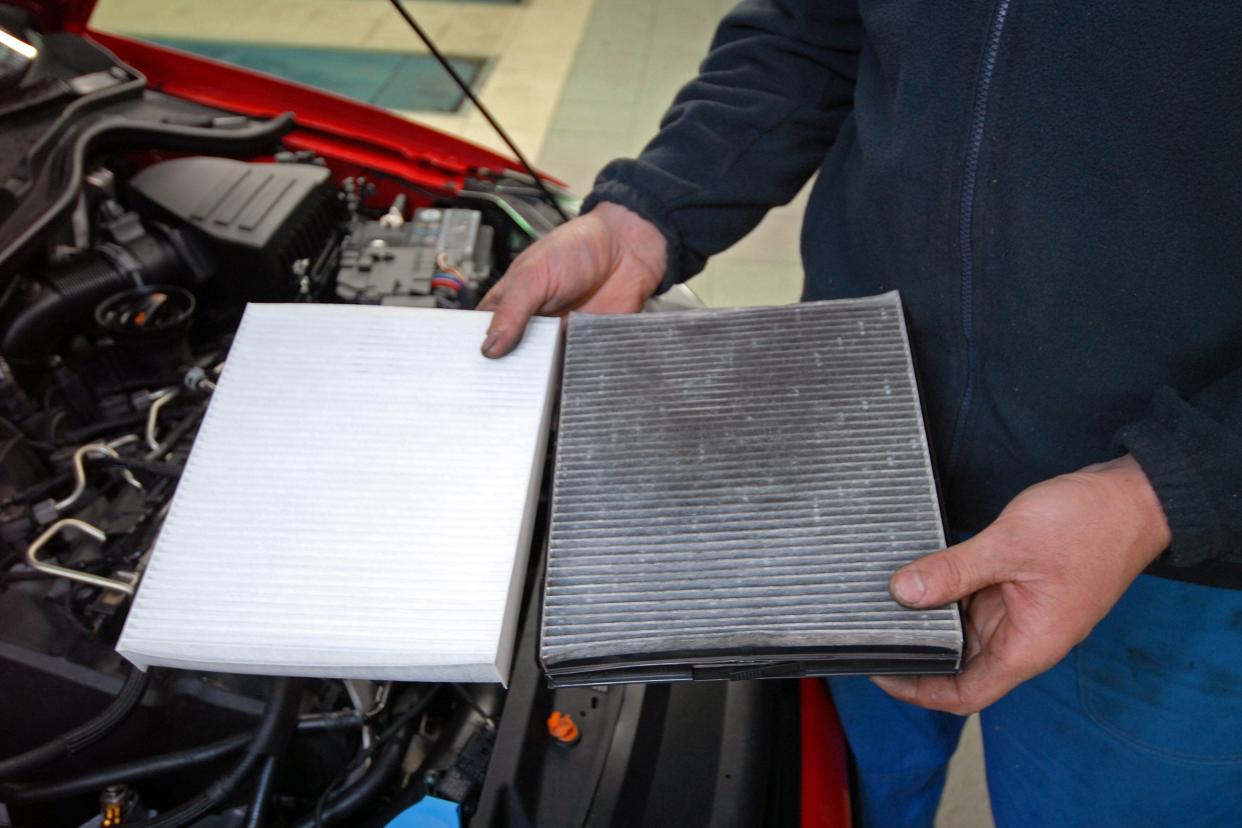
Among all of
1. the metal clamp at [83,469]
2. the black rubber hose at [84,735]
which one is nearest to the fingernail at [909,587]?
the black rubber hose at [84,735]

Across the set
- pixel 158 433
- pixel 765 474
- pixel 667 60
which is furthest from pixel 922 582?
pixel 667 60

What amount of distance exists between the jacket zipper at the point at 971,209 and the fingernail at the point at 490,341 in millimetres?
414

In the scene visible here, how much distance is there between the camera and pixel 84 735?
28.5 inches

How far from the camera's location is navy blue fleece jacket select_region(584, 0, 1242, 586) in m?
0.58

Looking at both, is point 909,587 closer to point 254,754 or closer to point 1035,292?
point 1035,292

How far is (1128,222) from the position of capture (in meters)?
0.61

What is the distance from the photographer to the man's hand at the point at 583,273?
78 centimetres

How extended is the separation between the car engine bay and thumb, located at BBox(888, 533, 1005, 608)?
295mm

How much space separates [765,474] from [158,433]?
801mm

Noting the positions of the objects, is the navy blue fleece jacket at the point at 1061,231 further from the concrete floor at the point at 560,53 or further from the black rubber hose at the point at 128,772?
the concrete floor at the point at 560,53

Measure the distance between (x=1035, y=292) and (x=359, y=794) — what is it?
73 cm

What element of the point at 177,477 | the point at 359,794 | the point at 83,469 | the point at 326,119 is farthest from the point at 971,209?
the point at 326,119

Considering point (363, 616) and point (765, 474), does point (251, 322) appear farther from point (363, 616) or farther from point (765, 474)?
point (765, 474)

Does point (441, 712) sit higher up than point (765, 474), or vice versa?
point (765, 474)
